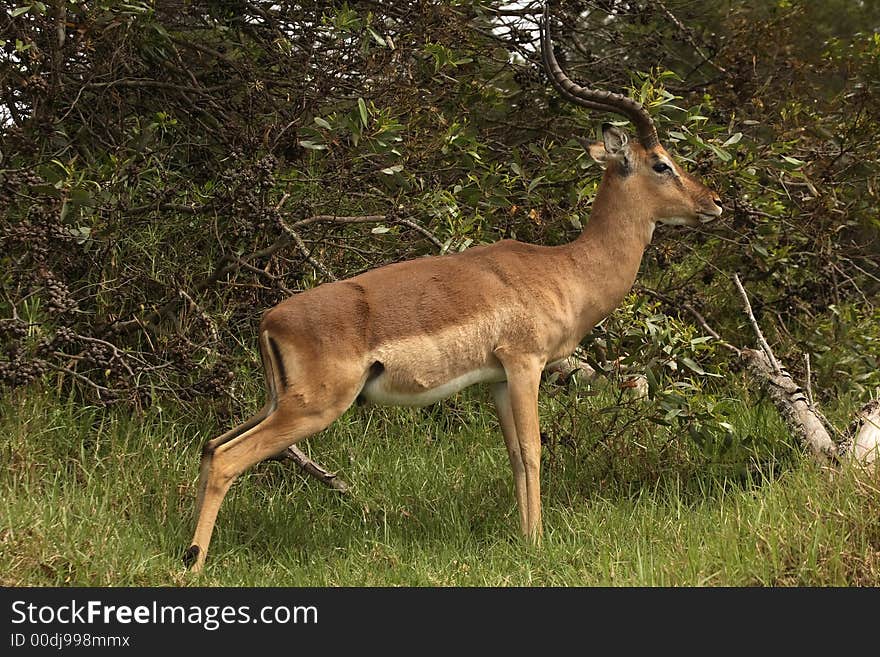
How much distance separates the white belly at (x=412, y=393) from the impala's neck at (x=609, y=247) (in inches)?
24.9

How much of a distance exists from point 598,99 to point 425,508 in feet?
7.47

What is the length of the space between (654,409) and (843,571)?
228cm

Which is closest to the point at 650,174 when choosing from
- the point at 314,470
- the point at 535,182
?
the point at 535,182

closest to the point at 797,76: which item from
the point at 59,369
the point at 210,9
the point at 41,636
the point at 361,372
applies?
the point at 210,9

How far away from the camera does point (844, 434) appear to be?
5.88m

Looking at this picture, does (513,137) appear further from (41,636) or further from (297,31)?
(41,636)

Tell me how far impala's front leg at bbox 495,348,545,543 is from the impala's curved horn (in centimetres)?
133

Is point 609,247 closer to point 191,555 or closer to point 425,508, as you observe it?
point 425,508

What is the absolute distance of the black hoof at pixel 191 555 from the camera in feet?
15.9

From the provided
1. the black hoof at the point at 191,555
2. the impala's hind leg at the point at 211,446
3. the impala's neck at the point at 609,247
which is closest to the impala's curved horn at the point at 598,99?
the impala's neck at the point at 609,247

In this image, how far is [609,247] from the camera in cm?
565

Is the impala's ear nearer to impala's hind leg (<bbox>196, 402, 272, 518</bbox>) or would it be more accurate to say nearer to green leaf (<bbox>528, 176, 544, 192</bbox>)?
green leaf (<bbox>528, 176, 544, 192</bbox>)

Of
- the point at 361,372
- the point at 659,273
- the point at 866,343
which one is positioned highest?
the point at 361,372

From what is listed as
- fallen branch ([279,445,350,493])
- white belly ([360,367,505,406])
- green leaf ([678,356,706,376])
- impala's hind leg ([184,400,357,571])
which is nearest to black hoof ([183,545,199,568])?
impala's hind leg ([184,400,357,571])
